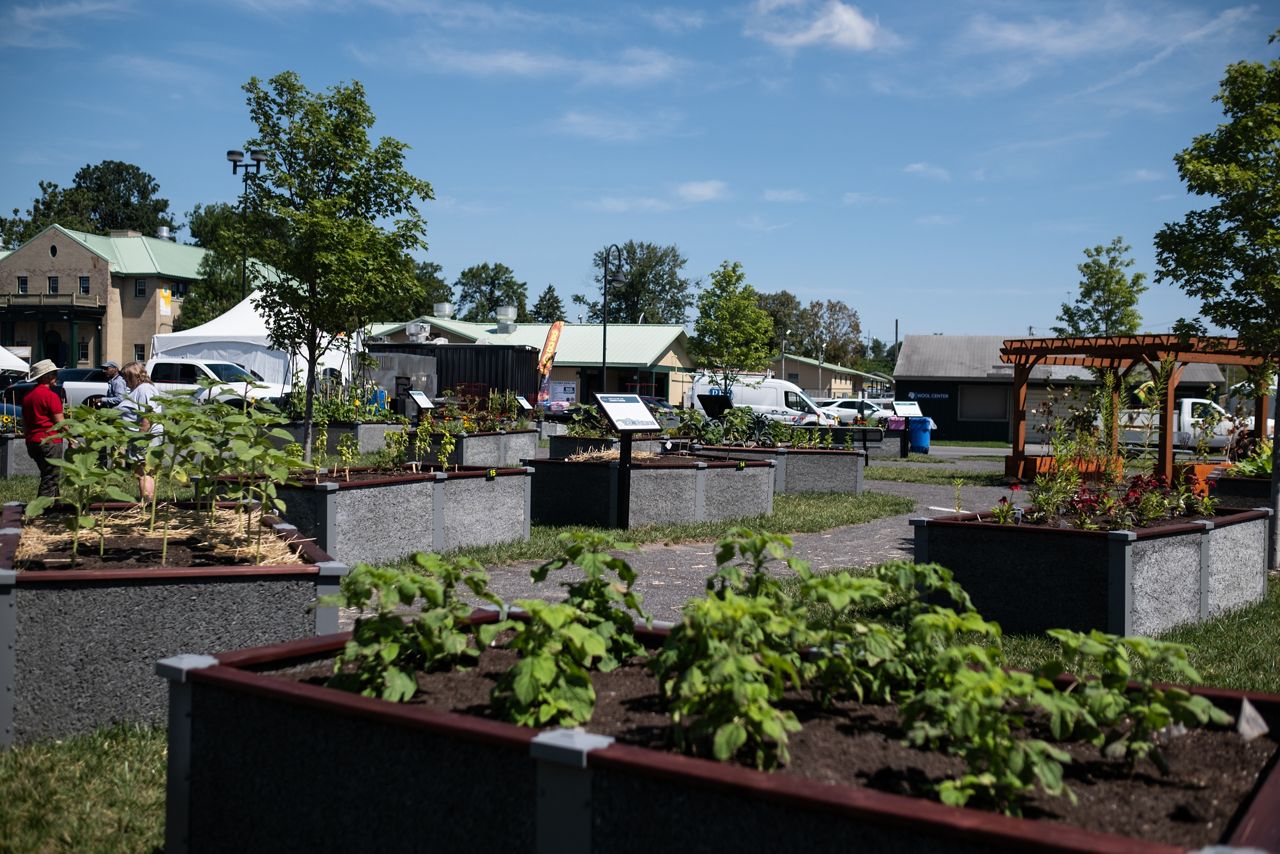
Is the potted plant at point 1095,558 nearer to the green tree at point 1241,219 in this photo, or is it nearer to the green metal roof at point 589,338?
the green tree at point 1241,219

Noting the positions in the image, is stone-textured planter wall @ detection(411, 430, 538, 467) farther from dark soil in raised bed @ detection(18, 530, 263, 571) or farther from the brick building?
the brick building

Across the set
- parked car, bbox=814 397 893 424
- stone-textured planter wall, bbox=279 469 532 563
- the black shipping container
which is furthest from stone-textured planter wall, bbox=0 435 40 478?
parked car, bbox=814 397 893 424

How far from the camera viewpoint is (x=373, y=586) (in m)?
3.44

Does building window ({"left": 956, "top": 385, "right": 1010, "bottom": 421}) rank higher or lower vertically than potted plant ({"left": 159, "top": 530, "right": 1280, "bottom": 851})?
higher

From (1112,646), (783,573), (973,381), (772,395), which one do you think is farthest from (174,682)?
(973,381)

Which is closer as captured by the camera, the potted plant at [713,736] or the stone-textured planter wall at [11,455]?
the potted plant at [713,736]

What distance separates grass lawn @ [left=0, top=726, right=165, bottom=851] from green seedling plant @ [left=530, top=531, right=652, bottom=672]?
5.94 feet

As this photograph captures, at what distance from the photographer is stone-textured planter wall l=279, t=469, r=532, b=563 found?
8.73 m

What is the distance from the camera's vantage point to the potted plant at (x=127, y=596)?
481 centimetres

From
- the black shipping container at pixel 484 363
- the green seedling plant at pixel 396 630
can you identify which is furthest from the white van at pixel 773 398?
the green seedling plant at pixel 396 630

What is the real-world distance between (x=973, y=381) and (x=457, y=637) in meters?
50.9

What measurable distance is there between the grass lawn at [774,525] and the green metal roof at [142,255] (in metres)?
58.3

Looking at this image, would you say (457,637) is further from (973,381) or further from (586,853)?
(973,381)

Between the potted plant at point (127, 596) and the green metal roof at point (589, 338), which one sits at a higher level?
the green metal roof at point (589, 338)
